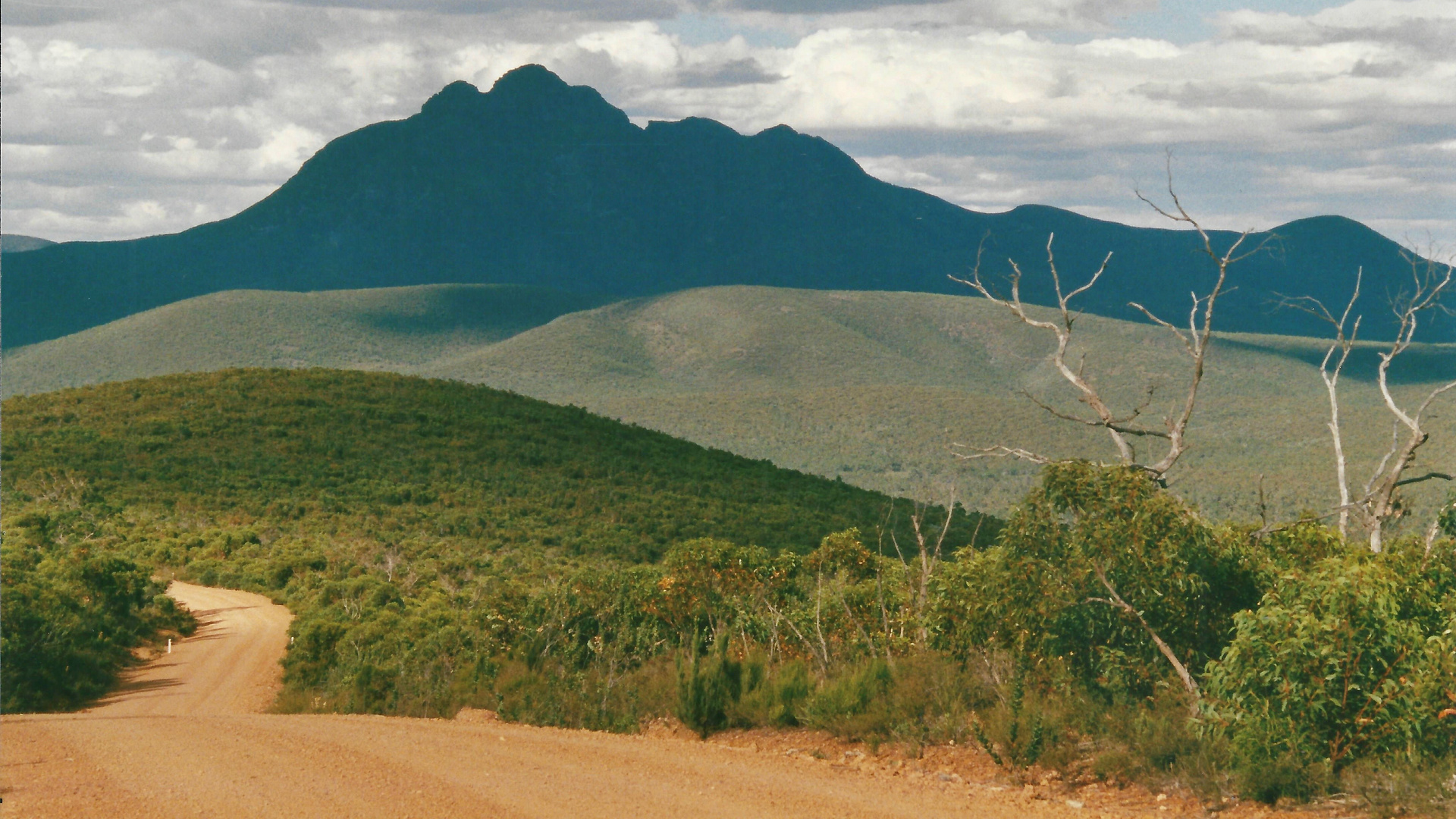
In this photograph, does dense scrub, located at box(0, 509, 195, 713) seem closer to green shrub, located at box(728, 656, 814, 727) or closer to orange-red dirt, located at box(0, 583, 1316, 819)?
orange-red dirt, located at box(0, 583, 1316, 819)

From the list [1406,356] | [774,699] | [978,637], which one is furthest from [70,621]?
[1406,356]

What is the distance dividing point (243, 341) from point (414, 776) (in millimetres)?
167314

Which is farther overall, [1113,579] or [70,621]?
[70,621]

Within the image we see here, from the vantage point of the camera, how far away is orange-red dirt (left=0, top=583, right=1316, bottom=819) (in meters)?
8.82

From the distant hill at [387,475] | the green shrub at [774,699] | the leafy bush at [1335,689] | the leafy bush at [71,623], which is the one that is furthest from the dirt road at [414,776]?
the distant hill at [387,475]

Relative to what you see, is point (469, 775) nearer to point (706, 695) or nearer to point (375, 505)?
point (706, 695)

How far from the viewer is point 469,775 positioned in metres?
9.86

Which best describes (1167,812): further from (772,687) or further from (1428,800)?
(772,687)

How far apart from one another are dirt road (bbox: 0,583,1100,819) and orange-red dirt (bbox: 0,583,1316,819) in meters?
0.02

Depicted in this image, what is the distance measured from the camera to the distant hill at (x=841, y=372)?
11094 centimetres

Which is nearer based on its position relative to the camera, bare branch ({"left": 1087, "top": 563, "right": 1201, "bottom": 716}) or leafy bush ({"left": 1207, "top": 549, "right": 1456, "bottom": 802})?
leafy bush ({"left": 1207, "top": 549, "right": 1456, "bottom": 802})

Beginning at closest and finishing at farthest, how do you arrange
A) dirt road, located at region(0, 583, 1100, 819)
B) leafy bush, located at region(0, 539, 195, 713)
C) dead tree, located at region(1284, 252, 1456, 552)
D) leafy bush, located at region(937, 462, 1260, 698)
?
dirt road, located at region(0, 583, 1100, 819)
leafy bush, located at region(937, 462, 1260, 698)
dead tree, located at region(1284, 252, 1456, 552)
leafy bush, located at region(0, 539, 195, 713)

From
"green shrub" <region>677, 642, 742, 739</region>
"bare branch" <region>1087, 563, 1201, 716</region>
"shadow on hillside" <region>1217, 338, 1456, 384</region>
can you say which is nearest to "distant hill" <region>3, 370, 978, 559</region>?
"green shrub" <region>677, 642, 742, 739</region>

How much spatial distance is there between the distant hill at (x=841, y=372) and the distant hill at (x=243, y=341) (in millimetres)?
→ 418
